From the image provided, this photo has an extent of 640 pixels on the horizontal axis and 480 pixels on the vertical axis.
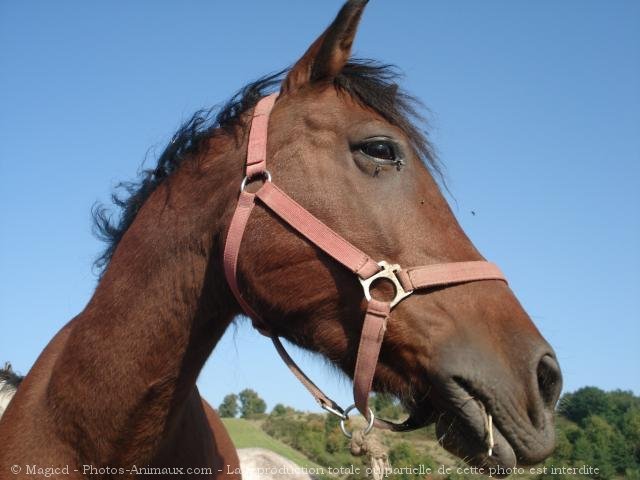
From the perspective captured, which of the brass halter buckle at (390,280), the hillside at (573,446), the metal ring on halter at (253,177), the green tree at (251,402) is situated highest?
the metal ring on halter at (253,177)

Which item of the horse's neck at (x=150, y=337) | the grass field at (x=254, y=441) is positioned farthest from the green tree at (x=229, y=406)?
the horse's neck at (x=150, y=337)

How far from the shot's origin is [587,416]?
8984mm

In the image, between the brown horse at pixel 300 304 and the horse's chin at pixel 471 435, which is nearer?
the horse's chin at pixel 471 435

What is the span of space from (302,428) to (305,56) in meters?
10.8

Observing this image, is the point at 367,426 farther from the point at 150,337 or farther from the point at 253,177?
the point at 253,177

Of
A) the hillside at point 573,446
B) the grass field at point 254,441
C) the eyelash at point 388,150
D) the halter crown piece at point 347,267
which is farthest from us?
the grass field at point 254,441

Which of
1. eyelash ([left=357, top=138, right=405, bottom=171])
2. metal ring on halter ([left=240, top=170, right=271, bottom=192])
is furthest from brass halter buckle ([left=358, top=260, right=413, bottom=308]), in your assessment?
metal ring on halter ([left=240, top=170, right=271, bottom=192])

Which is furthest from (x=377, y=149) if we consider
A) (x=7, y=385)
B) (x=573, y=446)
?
(x=573, y=446)

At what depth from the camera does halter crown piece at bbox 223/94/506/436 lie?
9.41 ft

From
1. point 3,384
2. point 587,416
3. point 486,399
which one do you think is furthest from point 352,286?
point 587,416

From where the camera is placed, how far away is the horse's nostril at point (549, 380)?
265 centimetres

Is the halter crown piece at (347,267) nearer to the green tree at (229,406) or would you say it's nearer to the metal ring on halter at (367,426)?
the metal ring on halter at (367,426)

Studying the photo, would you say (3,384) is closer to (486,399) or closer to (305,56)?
(305,56)

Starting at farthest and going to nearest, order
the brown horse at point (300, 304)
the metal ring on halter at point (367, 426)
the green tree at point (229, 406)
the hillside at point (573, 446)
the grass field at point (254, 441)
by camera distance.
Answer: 1. the green tree at point (229, 406)
2. the grass field at point (254, 441)
3. the hillside at point (573, 446)
4. the metal ring on halter at point (367, 426)
5. the brown horse at point (300, 304)
